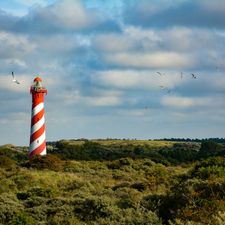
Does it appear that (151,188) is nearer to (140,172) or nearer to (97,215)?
(97,215)

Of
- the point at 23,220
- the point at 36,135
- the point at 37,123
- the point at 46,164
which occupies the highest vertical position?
the point at 37,123

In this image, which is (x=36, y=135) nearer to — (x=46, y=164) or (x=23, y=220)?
(x=46, y=164)

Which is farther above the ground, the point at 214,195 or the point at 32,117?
the point at 32,117

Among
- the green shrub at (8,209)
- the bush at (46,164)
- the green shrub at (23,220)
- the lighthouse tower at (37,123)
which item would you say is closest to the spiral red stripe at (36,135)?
the lighthouse tower at (37,123)

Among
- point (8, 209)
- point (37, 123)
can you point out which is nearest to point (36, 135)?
point (37, 123)

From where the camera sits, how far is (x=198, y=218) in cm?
1340

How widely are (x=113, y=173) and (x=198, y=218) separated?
853 inches

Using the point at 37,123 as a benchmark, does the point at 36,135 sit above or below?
below

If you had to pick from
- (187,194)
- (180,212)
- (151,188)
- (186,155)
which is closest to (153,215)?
(180,212)

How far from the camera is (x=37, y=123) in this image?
50.0 m

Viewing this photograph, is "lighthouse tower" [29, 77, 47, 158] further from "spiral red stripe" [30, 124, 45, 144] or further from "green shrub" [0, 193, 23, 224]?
"green shrub" [0, 193, 23, 224]

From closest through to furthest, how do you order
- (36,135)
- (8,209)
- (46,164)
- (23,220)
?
(23,220) → (8,209) → (46,164) → (36,135)

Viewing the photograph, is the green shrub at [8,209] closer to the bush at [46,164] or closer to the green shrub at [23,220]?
the green shrub at [23,220]

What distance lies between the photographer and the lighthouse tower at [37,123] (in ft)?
163
